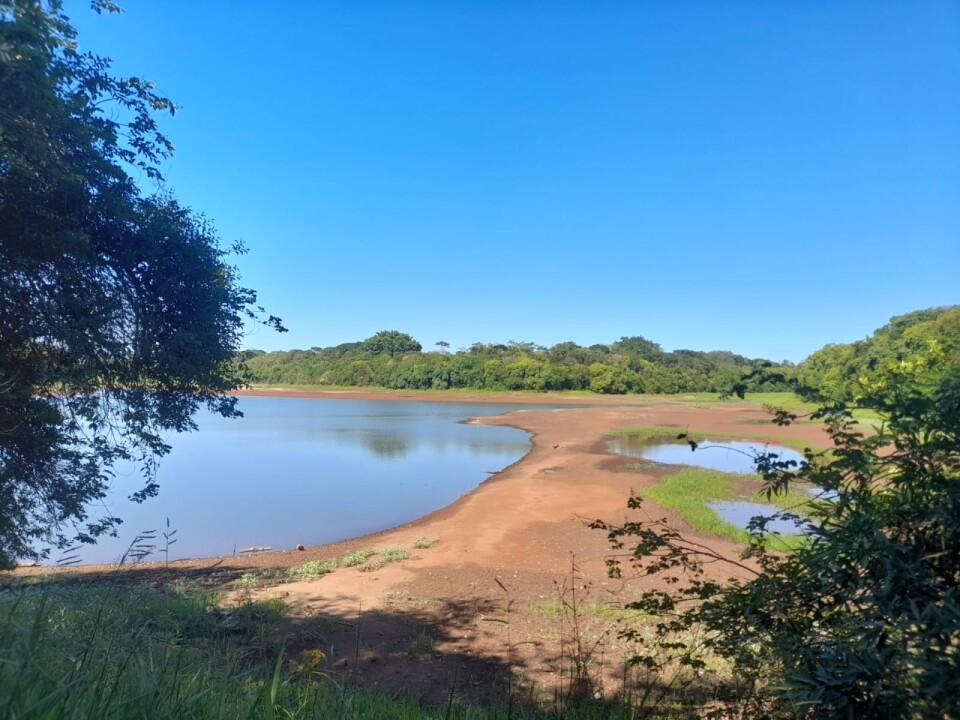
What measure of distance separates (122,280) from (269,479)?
17.7 metres

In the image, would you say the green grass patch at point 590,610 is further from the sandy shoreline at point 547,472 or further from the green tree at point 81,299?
the green tree at point 81,299

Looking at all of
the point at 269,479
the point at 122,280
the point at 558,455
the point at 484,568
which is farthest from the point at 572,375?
the point at 122,280

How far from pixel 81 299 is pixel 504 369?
85347mm

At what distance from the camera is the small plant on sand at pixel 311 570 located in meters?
9.82

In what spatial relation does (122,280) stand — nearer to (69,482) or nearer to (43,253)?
(43,253)

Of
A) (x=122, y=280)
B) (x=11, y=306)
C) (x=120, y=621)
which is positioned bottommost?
(x=120, y=621)

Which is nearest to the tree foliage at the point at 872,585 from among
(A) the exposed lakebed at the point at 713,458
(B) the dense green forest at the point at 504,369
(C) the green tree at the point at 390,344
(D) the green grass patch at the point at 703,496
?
(D) the green grass patch at the point at 703,496

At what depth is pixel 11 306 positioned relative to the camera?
5.10 metres

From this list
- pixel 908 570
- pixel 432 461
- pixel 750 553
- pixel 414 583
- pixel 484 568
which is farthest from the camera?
pixel 432 461

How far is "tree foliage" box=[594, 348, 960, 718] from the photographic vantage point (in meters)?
1.92

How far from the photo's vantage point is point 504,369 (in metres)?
90.1

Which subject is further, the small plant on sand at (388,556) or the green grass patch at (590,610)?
the small plant on sand at (388,556)

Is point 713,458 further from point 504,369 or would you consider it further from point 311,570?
point 504,369

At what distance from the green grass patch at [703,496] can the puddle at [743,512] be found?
186 mm
